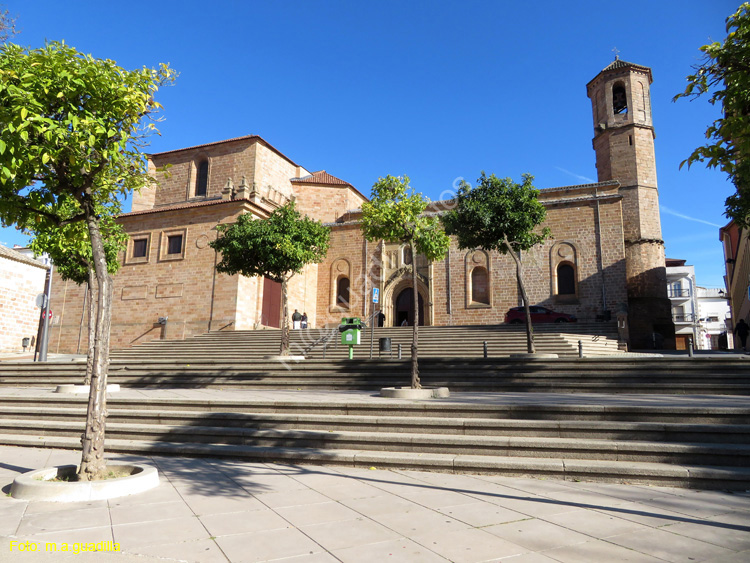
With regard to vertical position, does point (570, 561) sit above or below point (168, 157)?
below

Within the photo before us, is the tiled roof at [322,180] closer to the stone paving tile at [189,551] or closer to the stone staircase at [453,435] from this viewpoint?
the stone staircase at [453,435]

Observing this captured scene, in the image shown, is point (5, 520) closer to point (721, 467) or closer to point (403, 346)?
point (721, 467)

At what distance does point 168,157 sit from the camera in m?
33.4

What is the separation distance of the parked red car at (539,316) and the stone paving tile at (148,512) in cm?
2119

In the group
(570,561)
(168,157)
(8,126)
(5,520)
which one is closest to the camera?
(570,561)

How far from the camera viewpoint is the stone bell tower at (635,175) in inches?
1021

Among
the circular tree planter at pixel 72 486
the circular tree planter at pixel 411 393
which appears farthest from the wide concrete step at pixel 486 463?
the circular tree planter at pixel 411 393

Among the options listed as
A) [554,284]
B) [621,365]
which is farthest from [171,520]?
[554,284]

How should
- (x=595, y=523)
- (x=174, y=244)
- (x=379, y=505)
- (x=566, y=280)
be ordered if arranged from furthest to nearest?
(x=174, y=244)
(x=566, y=280)
(x=379, y=505)
(x=595, y=523)

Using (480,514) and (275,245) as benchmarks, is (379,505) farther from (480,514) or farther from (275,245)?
(275,245)

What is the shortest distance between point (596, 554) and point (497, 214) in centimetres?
1273

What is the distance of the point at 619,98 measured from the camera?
2956 cm

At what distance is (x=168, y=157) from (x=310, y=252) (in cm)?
2096

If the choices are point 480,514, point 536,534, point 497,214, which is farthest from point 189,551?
point 497,214
